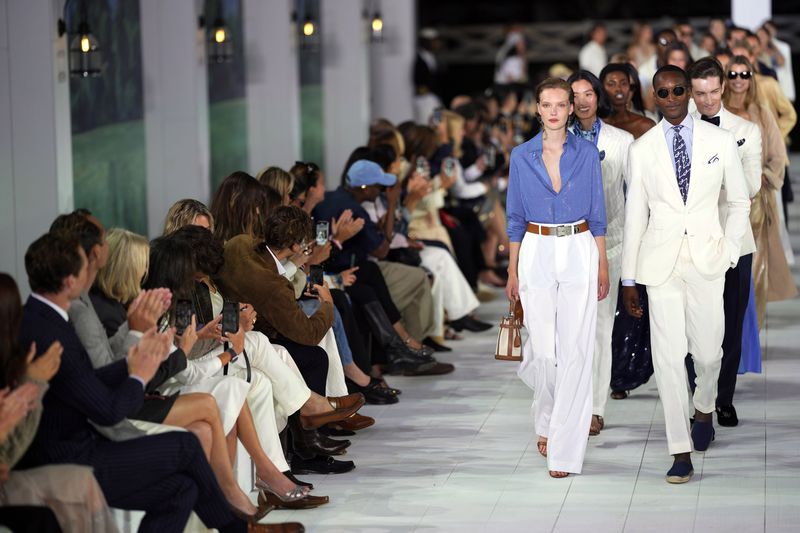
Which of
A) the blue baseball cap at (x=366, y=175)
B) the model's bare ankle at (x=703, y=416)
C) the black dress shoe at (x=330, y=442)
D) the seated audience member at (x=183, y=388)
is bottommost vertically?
the black dress shoe at (x=330, y=442)

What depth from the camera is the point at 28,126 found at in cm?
658

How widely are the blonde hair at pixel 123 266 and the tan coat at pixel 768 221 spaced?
11.5ft

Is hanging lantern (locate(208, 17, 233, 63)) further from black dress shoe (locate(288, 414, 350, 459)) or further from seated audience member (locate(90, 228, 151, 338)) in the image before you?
seated audience member (locate(90, 228, 151, 338))

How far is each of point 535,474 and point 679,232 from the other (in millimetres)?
1081

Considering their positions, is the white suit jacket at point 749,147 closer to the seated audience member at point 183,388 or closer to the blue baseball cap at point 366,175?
the blue baseball cap at point 366,175

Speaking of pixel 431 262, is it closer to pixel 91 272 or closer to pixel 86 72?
pixel 86 72

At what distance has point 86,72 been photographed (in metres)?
6.81

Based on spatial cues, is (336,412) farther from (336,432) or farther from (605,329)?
(605,329)

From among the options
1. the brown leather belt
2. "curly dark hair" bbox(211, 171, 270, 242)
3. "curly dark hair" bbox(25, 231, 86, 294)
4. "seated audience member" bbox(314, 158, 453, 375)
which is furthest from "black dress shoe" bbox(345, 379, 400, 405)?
"curly dark hair" bbox(25, 231, 86, 294)

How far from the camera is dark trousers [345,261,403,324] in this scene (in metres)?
6.99

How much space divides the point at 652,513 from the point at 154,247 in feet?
6.36

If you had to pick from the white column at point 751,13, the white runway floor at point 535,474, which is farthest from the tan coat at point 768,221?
the white column at point 751,13

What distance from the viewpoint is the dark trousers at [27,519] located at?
353cm

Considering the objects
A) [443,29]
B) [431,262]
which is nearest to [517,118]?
[431,262]
